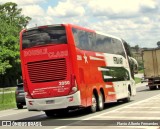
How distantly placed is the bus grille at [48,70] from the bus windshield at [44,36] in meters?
0.78

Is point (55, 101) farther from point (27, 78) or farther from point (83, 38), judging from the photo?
point (83, 38)

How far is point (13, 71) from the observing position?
81.7 m

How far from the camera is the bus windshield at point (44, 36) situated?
1816 cm

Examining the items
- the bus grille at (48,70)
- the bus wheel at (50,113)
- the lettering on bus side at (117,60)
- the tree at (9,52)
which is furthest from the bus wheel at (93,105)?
the tree at (9,52)

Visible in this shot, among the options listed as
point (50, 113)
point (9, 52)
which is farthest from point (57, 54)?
point (9, 52)

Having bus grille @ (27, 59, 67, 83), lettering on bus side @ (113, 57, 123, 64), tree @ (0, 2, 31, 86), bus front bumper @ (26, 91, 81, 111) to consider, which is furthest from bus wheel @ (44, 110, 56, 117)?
tree @ (0, 2, 31, 86)

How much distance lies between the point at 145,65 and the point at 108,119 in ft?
77.0

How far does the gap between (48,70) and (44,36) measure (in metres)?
1.41

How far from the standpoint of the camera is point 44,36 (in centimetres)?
1836

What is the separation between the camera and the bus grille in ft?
59.2

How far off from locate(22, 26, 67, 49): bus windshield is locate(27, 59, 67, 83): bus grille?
782 millimetres

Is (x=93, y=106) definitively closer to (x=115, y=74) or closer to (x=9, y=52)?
(x=115, y=74)

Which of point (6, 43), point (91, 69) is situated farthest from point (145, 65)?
point (6, 43)

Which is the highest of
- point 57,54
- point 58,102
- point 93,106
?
point 57,54
